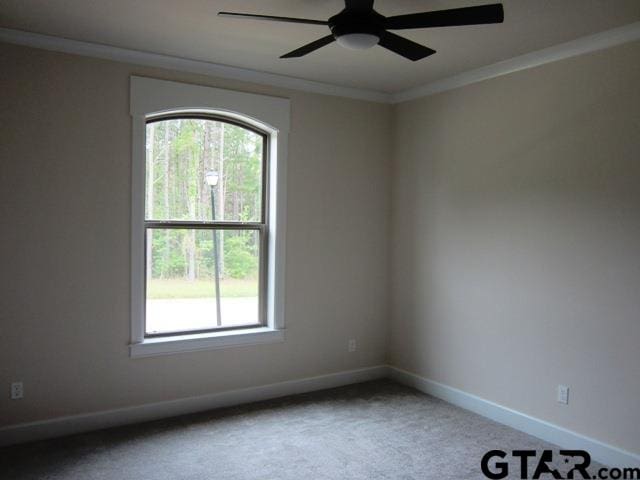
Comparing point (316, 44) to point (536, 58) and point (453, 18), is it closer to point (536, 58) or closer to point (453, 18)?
point (453, 18)

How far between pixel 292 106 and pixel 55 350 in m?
2.62

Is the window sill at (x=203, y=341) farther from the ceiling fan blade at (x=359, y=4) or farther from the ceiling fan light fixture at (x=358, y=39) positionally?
the ceiling fan blade at (x=359, y=4)

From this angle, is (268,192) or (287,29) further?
(268,192)

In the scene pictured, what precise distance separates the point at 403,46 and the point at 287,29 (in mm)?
934

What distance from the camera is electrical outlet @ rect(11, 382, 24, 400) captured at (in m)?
3.54

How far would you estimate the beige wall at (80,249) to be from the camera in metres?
3.54

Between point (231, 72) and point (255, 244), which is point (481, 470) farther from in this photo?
point (231, 72)

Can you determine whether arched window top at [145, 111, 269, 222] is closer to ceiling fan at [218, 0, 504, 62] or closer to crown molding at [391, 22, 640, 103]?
crown molding at [391, 22, 640, 103]

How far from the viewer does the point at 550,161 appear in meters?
3.77

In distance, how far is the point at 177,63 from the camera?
4043 mm

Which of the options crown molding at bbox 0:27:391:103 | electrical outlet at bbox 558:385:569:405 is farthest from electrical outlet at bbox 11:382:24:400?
electrical outlet at bbox 558:385:569:405

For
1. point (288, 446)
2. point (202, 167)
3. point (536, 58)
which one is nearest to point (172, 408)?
point (288, 446)

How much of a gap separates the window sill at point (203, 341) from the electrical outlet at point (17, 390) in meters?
0.71

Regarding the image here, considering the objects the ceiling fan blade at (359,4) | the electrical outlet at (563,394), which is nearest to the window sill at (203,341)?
the electrical outlet at (563,394)
